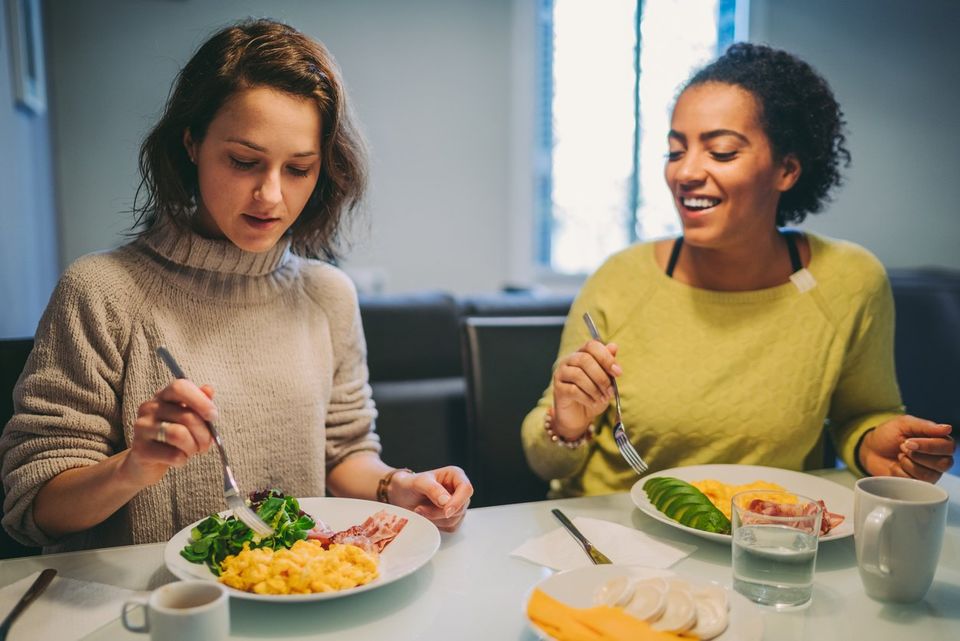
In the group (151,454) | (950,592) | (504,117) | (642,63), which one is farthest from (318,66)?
(642,63)

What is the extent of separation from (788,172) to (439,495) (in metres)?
0.94

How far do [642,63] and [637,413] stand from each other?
12.1 ft

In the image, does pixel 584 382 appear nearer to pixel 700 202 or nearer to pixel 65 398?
pixel 700 202

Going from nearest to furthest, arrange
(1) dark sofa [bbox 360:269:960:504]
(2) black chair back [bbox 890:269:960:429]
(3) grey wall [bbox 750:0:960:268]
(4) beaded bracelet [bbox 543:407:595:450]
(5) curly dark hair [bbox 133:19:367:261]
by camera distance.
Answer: (5) curly dark hair [bbox 133:19:367:261], (4) beaded bracelet [bbox 543:407:595:450], (1) dark sofa [bbox 360:269:960:504], (2) black chair back [bbox 890:269:960:429], (3) grey wall [bbox 750:0:960:268]

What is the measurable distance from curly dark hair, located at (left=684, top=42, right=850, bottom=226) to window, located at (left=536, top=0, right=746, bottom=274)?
9.89 ft

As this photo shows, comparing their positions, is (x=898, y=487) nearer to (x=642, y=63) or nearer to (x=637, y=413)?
(x=637, y=413)

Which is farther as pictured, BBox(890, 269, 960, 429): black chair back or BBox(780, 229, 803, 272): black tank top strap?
BBox(890, 269, 960, 429): black chair back

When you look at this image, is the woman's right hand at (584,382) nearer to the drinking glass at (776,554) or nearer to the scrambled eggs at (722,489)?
the scrambled eggs at (722,489)

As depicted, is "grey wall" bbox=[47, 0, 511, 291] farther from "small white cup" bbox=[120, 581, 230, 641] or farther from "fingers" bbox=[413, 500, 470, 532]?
"small white cup" bbox=[120, 581, 230, 641]

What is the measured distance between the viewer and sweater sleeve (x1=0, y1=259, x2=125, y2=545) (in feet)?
3.11

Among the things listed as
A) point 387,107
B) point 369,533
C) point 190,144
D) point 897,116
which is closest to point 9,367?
point 190,144

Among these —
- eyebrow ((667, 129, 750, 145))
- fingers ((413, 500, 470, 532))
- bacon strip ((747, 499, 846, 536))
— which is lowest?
fingers ((413, 500, 470, 532))

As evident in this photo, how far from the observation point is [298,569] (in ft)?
2.52

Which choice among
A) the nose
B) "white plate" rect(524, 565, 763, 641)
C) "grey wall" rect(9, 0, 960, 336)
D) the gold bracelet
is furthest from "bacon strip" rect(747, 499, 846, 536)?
"grey wall" rect(9, 0, 960, 336)
